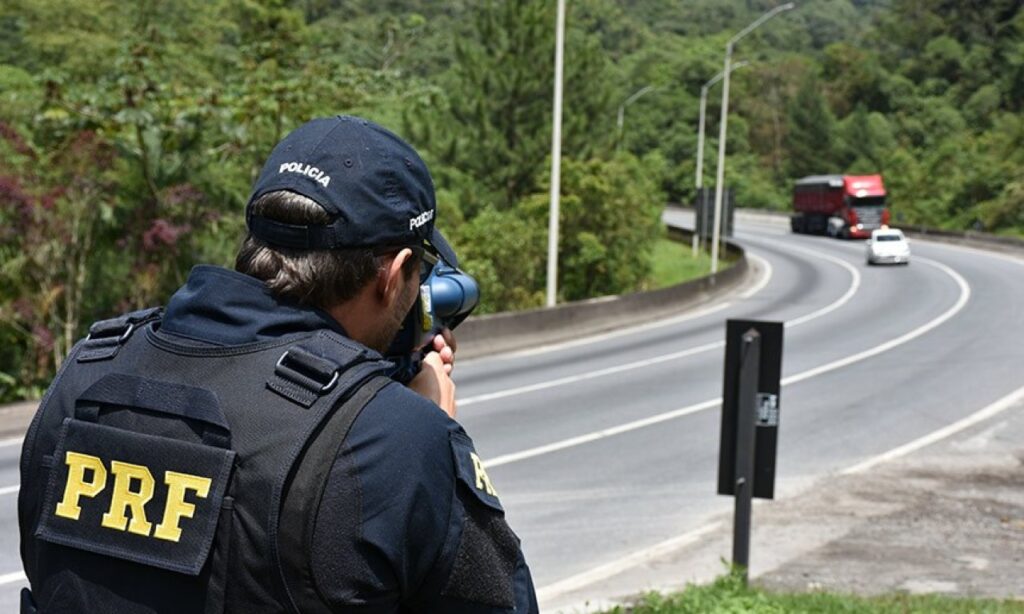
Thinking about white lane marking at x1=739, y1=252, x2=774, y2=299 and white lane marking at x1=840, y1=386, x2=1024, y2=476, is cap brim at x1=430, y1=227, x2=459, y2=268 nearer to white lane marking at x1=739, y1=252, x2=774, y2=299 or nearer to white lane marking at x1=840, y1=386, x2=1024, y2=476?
white lane marking at x1=840, y1=386, x2=1024, y2=476

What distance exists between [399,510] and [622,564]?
24.9 ft

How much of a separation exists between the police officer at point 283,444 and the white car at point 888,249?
43601 millimetres

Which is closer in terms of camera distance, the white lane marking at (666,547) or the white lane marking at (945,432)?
the white lane marking at (666,547)

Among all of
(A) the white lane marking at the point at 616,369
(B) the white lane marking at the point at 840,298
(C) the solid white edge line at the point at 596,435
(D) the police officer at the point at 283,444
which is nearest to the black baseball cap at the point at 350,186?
(D) the police officer at the point at 283,444

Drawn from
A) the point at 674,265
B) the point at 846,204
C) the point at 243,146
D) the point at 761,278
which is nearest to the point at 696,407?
the point at 243,146

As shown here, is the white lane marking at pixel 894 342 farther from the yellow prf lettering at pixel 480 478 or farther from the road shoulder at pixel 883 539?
the yellow prf lettering at pixel 480 478

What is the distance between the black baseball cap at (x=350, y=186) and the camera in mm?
2053

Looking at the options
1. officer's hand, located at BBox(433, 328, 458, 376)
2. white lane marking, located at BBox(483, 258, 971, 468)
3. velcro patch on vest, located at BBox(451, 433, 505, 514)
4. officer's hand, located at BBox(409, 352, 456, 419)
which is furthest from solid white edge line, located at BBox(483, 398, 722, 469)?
velcro patch on vest, located at BBox(451, 433, 505, 514)

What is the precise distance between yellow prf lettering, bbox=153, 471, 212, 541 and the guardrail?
60.3ft

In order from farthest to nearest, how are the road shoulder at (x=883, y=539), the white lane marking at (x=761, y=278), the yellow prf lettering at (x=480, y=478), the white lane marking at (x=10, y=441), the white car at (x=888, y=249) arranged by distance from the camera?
the white car at (x=888, y=249)
the white lane marking at (x=761, y=278)
the white lane marking at (x=10, y=441)
the road shoulder at (x=883, y=539)
the yellow prf lettering at (x=480, y=478)

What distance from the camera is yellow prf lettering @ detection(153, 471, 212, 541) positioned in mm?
1917

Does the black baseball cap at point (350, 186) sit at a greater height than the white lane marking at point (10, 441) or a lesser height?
greater

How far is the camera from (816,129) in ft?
357

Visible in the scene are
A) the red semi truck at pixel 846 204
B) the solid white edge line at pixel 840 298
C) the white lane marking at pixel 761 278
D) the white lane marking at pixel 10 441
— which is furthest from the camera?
the red semi truck at pixel 846 204
